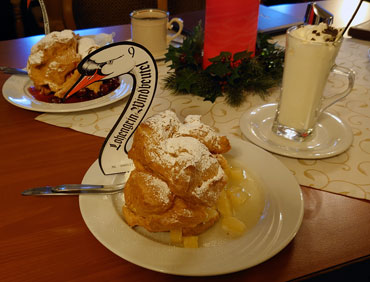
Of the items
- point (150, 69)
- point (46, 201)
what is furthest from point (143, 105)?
point (46, 201)

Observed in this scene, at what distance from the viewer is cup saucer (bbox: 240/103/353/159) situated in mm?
943

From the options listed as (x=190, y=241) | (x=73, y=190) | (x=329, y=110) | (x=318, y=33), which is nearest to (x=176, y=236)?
(x=190, y=241)

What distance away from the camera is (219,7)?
1.20m

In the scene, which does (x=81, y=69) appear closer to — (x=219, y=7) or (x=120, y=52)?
(x=120, y=52)

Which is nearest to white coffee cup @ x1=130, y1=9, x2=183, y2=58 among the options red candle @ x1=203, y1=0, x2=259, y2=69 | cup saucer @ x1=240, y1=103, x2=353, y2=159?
red candle @ x1=203, y1=0, x2=259, y2=69

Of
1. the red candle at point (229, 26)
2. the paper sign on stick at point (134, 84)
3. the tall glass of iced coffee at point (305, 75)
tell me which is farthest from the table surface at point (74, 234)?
the red candle at point (229, 26)

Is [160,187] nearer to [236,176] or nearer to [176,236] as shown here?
[176,236]

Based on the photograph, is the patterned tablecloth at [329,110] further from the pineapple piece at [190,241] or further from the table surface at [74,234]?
the pineapple piece at [190,241]

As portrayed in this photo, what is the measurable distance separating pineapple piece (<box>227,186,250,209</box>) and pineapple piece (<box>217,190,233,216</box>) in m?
0.02

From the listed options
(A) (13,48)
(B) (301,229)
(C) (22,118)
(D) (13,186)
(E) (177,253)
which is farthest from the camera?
(A) (13,48)

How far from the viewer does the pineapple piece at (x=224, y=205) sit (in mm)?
729

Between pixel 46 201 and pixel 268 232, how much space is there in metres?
0.48

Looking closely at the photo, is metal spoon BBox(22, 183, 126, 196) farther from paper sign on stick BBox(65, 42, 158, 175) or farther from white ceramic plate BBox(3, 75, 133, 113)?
white ceramic plate BBox(3, 75, 133, 113)

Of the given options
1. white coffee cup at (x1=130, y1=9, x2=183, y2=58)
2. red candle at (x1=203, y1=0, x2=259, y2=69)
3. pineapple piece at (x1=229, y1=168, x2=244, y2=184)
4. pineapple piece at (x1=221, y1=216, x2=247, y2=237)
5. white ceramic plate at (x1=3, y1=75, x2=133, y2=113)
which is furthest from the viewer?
white coffee cup at (x1=130, y1=9, x2=183, y2=58)
